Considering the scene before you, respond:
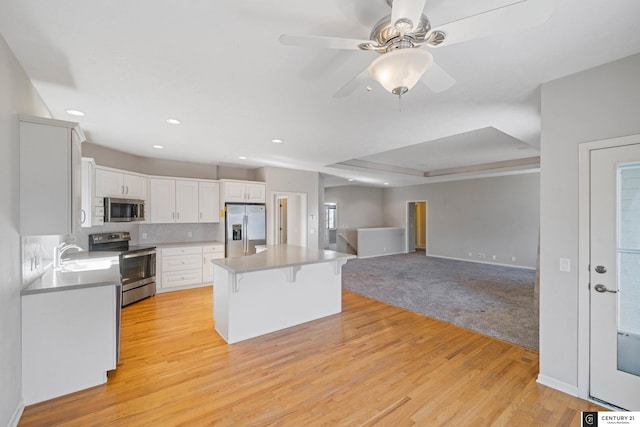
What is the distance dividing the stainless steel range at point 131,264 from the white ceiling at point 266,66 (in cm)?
160

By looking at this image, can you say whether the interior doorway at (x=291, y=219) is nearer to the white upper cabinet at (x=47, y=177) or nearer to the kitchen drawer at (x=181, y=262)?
the kitchen drawer at (x=181, y=262)

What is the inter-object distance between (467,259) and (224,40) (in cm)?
871

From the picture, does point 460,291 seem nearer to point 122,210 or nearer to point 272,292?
point 272,292

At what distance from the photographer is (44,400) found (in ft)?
7.02

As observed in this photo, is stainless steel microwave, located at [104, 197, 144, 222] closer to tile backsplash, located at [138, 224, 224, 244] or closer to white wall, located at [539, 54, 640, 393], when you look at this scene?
tile backsplash, located at [138, 224, 224, 244]

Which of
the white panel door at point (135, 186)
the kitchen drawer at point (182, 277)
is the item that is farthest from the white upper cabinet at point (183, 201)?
the kitchen drawer at point (182, 277)

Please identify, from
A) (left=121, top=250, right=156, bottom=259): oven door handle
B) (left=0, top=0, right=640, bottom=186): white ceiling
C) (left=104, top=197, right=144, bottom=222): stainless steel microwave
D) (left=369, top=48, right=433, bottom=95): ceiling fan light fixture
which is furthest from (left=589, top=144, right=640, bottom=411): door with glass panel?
(left=104, top=197, right=144, bottom=222): stainless steel microwave

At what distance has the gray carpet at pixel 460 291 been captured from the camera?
3.59 metres

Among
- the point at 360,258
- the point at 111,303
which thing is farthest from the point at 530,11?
the point at 360,258

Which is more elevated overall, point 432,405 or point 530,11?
point 530,11

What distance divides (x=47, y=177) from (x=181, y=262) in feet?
10.7

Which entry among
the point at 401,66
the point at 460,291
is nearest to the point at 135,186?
the point at 401,66

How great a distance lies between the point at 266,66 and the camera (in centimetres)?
207

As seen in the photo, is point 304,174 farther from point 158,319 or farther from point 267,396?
point 267,396
